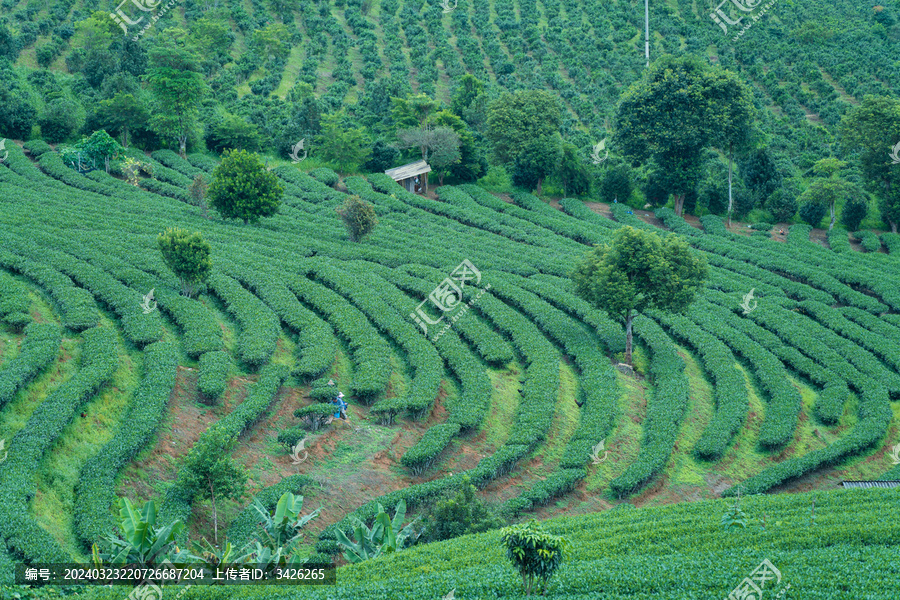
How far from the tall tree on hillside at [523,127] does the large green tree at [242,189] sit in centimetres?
2245

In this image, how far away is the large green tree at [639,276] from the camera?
39.3m

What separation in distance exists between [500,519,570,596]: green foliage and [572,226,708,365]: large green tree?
22.8 meters

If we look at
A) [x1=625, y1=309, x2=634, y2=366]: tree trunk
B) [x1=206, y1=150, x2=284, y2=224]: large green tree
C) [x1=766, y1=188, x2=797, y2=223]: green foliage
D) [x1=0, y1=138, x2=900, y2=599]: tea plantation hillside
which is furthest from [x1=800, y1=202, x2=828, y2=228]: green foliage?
[x1=206, y1=150, x2=284, y2=224]: large green tree

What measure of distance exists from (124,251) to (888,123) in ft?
182

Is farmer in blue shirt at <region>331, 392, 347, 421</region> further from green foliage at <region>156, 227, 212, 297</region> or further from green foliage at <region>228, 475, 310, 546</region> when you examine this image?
green foliage at <region>156, 227, 212, 297</region>

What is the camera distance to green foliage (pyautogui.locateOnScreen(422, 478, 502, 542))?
2439cm

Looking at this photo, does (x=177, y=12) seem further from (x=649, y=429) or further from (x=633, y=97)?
(x=649, y=429)

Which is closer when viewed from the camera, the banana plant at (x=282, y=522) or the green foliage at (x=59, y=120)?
the banana plant at (x=282, y=522)

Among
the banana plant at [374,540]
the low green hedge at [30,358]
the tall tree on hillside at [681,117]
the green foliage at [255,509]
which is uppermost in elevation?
the tall tree on hillside at [681,117]

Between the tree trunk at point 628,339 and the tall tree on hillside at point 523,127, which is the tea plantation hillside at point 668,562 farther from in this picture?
the tall tree on hillside at point 523,127

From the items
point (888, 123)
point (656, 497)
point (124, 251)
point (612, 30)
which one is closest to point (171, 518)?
point (656, 497)

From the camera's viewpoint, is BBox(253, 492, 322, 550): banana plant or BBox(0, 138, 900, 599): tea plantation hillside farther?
BBox(0, 138, 900, 599): tea plantation hillside

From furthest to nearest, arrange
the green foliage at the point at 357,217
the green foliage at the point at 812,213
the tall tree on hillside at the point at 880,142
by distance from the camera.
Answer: the green foliage at the point at 812,213
the tall tree on hillside at the point at 880,142
the green foliage at the point at 357,217

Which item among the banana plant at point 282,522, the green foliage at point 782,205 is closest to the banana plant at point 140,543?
the banana plant at point 282,522
